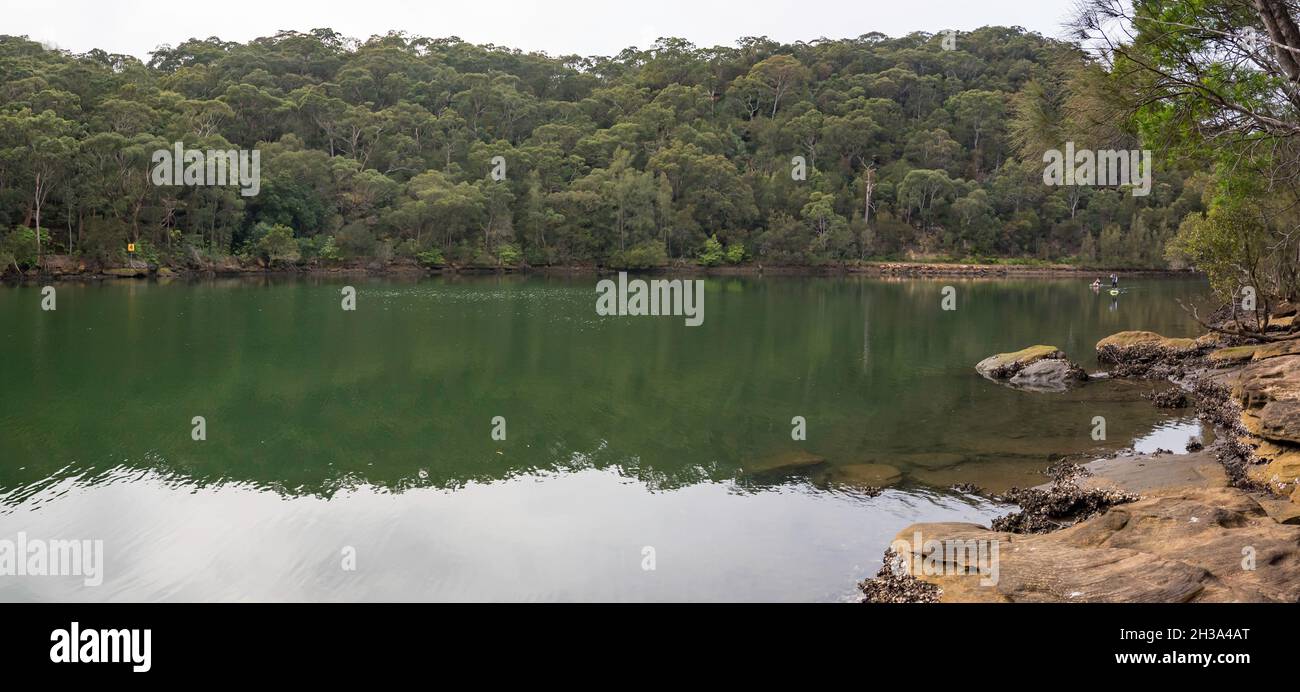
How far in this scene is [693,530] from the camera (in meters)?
9.20

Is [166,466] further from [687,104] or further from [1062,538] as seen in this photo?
[687,104]

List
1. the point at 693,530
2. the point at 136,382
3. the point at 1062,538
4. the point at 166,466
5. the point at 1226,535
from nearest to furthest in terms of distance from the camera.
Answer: the point at 1226,535 < the point at 1062,538 < the point at 693,530 < the point at 166,466 < the point at 136,382

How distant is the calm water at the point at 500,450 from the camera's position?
8172 millimetres

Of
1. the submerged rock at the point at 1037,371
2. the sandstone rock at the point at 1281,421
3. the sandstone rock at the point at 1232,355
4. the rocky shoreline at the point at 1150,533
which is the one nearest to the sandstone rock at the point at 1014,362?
the submerged rock at the point at 1037,371

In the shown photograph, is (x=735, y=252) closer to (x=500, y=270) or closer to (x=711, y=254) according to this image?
(x=711, y=254)

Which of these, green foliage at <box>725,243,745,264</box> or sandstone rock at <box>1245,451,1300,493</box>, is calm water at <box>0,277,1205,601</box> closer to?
sandstone rock at <box>1245,451,1300,493</box>

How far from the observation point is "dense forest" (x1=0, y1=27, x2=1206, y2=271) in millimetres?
50719

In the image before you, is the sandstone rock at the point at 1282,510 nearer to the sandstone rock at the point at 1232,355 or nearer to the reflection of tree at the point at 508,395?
the reflection of tree at the point at 508,395

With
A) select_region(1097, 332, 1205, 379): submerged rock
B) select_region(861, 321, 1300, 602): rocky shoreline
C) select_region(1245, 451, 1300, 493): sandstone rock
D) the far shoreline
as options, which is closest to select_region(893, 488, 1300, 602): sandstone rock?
select_region(861, 321, 1300, 602): rocky shoreline

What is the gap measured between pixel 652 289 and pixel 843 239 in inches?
1081

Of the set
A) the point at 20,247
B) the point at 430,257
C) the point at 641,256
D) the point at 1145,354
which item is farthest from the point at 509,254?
the point at 1145,354

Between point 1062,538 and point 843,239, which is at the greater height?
point 843,239

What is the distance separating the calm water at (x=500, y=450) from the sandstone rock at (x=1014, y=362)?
41.9 inches
